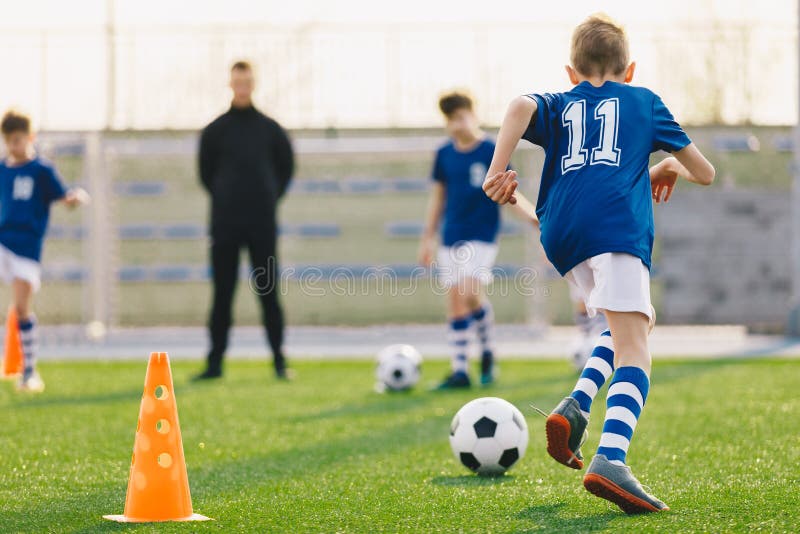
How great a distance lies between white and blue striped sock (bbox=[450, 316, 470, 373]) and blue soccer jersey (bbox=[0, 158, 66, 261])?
9.63 feet

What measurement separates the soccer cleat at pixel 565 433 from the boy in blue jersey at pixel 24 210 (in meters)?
5.04

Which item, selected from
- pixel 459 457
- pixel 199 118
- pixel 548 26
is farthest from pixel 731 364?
pixel 199 118

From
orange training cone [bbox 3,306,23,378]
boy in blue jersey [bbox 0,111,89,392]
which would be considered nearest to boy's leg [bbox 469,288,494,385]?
boy in blue jersey [bbox 0,111,89,392]

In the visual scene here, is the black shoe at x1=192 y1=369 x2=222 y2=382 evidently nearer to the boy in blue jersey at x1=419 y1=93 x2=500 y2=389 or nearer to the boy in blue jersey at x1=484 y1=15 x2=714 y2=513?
the boy in blue jersey at x1=419 y1=93 x2=500 y2=389

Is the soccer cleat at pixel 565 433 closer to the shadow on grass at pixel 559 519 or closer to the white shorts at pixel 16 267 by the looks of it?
the shadow on grass at pixel 559 519

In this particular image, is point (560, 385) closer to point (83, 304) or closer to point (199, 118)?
point (83, 304)

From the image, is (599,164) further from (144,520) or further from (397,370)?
(397,370)

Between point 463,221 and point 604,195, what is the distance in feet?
13.5

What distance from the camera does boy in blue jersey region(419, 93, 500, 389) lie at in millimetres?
7523

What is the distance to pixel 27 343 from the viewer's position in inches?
307

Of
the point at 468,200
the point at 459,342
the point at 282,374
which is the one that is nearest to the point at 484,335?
the point at 459,342

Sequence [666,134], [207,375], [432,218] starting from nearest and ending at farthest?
1. [666,134]
2. [432,218]
3. [207,375]

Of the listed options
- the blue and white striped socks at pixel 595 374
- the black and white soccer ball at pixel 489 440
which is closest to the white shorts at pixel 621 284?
the blue and white striped socks at pixel 595 374

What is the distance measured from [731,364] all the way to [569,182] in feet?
22.2
